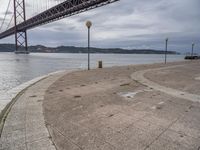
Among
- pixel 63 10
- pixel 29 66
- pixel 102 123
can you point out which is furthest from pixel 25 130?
pixel 63 10

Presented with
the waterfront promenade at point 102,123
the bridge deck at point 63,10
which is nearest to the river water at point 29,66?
the waterfront promenade at point 102,123

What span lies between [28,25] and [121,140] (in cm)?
5785

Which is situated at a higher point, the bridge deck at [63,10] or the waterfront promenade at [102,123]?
the bridge deck at [63,10]

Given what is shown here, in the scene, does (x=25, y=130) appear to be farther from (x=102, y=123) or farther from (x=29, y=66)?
(x=29, y=66)

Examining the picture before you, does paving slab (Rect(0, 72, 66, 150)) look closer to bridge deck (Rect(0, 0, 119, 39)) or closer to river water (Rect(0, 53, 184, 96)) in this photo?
river water (Rect(0, 53, 184, 96))

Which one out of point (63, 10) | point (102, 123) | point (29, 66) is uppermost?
point (63, 10)

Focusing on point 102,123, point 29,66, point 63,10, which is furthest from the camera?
point 63,10

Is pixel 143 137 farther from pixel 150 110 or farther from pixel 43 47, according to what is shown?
pixel 43 47

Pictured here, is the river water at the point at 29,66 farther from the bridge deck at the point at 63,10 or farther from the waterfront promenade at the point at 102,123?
the bridge deck at the point at 63,10

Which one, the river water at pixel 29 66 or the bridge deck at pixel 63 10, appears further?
the bridge deck at pixel 63 10

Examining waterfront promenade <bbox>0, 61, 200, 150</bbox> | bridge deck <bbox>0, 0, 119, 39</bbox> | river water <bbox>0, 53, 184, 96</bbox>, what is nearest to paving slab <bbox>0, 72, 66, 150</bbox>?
waterfront promenade <bbox>0, 61, 200, 150</bbox>

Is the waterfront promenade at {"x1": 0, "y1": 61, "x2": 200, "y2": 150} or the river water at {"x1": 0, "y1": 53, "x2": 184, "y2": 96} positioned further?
the river water at {"x1": 0, "y1": 53, "x2": 184, "y2": 96}

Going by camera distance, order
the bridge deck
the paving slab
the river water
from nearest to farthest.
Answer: the paving slab, the river water, the bridge deck

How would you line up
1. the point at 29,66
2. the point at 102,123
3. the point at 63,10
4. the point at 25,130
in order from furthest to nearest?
the point at 63,10, the point at 29,66, the point at 102,123, the point at 25,130
